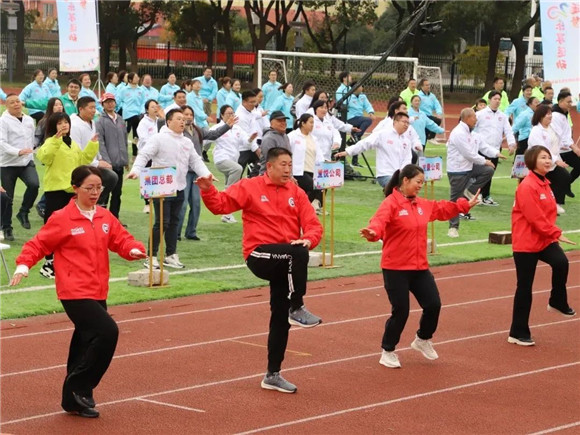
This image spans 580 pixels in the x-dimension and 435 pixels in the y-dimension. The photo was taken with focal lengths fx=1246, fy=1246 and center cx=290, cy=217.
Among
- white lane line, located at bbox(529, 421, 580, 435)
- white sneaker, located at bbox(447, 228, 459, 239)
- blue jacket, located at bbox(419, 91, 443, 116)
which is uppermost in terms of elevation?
blue jacket, located at bbox(419, 91, 443, 116)

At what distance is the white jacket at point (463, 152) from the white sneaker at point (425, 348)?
7.77 meters

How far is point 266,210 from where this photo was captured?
30.5 ft

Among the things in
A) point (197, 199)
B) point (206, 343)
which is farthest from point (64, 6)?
point (206, 343)

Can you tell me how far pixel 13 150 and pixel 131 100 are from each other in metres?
12.0

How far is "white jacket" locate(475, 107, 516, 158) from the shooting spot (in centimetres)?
2145

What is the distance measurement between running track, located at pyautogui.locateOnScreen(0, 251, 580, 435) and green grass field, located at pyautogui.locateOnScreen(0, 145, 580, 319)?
0.52m

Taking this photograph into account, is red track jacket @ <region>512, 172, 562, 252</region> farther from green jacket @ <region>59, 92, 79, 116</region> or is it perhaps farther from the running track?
green jacket @ <region>59, 92, 79, 116</region>

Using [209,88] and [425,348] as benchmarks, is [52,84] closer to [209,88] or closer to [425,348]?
[209,88]

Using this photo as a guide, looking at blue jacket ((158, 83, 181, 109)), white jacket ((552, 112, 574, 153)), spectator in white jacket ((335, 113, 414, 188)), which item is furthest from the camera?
blue jacket ((158, 83, 181, 109))

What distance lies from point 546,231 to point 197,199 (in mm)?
6118

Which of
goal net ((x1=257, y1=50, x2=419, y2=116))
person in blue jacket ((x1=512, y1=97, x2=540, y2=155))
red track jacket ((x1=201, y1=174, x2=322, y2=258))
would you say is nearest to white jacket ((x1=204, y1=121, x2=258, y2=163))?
person in blue jacket ((x1=512, y1=97, x2=540, y2=155))

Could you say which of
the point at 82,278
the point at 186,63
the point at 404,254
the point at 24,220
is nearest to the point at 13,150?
the point at 24,220

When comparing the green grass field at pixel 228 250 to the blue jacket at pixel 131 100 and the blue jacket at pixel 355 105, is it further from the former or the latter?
the blue jacket at pixel 131 100

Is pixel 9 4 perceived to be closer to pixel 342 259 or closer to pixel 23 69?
pixel 23 69
